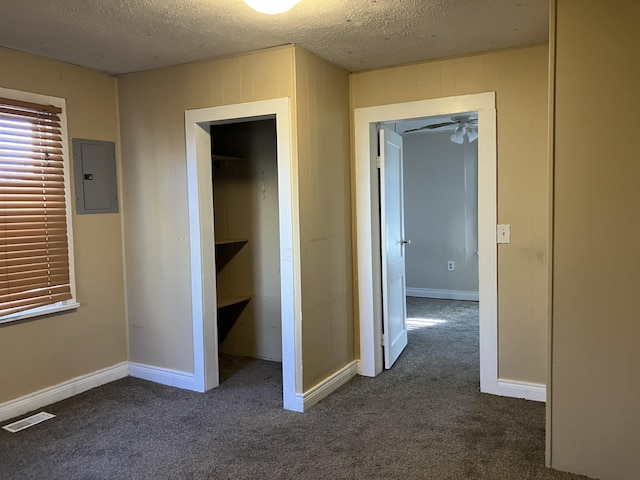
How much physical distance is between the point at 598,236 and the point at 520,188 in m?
1.06

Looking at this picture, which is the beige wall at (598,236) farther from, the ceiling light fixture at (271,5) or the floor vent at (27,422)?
the floor vent at (27,422)

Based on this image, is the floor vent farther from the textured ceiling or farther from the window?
the textured ceiling

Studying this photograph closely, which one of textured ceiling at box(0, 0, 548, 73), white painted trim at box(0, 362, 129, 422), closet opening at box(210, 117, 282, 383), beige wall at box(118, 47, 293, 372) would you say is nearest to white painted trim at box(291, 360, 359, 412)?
closet opening at box(210, 117, 282, 383)

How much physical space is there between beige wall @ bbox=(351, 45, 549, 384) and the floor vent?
2.83 m

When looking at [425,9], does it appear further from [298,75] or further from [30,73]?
[30,73]

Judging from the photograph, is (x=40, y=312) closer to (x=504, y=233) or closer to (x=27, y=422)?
(x=27, y=422)

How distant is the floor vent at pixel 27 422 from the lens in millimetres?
2980

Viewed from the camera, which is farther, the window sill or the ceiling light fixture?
the window sill

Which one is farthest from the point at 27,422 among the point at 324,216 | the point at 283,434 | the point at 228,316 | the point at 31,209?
the point at 324,216

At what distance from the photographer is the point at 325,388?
3.40 metres

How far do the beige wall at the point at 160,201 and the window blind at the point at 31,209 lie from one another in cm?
48

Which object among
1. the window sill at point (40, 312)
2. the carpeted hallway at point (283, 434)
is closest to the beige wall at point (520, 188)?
the carpeted hallway at point (283, 434)

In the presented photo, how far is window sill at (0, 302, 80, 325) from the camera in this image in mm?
3105

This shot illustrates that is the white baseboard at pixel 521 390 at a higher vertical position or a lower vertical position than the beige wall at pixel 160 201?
lower
